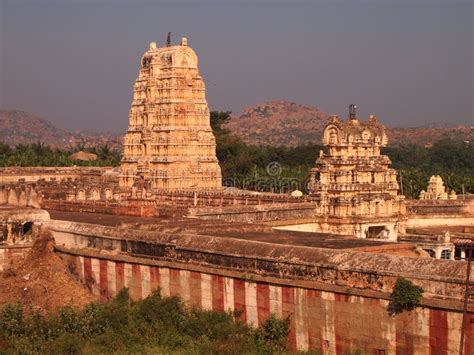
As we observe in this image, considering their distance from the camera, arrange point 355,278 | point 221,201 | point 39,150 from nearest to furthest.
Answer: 1. point 355,278
2. point 221,201
3. point 39,150

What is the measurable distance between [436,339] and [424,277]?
1169 millimetres

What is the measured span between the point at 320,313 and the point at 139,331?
14.1ft

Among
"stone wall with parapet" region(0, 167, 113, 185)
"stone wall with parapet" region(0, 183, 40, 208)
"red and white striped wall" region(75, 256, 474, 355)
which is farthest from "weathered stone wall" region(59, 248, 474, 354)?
"stone wall with parapet" region(0, 167, 113, 185)

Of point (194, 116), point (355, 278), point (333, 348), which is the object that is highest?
point (194, 116)

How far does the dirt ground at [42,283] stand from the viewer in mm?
27391

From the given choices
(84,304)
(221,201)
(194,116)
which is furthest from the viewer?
(194,116)

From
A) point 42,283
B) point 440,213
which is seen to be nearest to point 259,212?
point 440,213

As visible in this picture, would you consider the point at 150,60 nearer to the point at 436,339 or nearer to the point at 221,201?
the point at 221,201

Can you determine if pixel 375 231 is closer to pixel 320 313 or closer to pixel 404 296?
pixel 320 313

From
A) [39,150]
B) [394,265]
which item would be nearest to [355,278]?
[394,265]

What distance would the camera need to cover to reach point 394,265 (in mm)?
20750

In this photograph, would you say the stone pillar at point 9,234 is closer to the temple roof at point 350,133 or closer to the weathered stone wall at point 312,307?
the weathered stone wall at point 312,307

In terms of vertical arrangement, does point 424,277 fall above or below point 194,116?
below

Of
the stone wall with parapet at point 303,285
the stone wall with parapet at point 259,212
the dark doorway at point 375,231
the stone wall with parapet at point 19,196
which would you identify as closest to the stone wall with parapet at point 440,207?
the dark doorway at point 375,231
